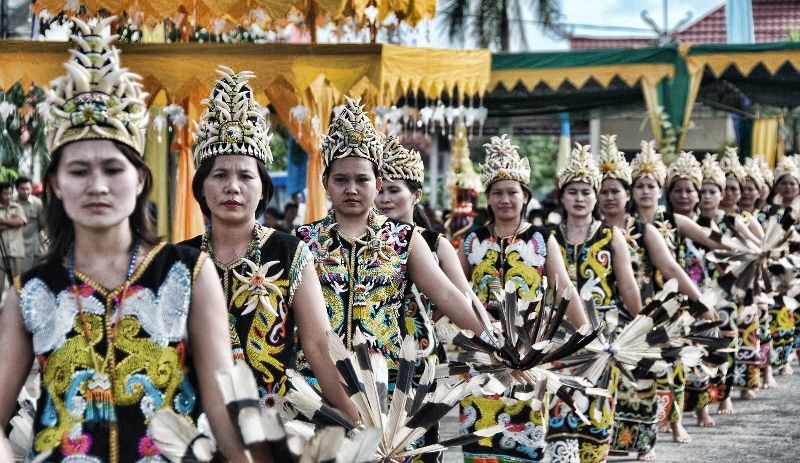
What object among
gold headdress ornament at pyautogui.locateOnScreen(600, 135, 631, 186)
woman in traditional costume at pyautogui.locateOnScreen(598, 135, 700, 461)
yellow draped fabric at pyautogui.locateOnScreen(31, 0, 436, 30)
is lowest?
woman in traditional costume at pyautogui.locateOnScreen(598, 135, 700, 461)

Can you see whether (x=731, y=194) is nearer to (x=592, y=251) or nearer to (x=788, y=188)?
(x=788, y=188)

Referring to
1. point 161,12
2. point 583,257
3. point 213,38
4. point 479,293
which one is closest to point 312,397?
point 479,293

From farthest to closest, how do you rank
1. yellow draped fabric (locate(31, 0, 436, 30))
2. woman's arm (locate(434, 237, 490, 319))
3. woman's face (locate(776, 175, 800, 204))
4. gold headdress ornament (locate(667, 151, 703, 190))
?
woman's face (locate(776, 175, 800, 204))
gold headdress ornament (locate(667, 151, 703, 190))
yellow draped fabric (locate(31, 0, 436, 30))
woman's arm (locate(434, 237, 490, 319))

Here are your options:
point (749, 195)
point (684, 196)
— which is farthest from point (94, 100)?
point (749, 195)

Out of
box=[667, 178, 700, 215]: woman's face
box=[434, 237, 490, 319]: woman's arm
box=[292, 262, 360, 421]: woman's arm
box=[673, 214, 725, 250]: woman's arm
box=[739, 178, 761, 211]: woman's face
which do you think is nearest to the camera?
box=[292, 262, 360, 421]: woman's arm

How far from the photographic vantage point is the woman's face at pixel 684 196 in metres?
11.4

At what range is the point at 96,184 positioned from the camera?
303cm

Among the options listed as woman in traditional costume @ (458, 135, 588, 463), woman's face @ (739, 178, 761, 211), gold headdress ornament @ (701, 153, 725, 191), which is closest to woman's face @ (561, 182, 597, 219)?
woman in traditional costume @ (458, 135, 588, 463)

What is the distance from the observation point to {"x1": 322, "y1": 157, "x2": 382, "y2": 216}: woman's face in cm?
557

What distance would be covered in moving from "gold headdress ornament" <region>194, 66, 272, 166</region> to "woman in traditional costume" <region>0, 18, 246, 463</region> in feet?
4.54

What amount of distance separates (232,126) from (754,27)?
142 feet

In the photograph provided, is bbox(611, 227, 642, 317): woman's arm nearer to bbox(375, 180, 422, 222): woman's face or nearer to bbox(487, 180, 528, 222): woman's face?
bbox(487, 180, 528, 222): woman's face

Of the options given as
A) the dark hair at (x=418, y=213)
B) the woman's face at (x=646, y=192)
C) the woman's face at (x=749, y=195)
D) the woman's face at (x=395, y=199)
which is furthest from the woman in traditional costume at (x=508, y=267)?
the woman's face at (x=749, y=195)

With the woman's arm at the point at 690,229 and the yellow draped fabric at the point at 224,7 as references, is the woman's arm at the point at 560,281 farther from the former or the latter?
the woman's arm at the point at 690,229
